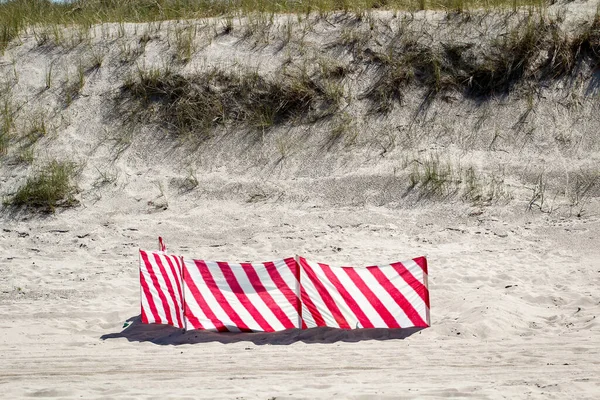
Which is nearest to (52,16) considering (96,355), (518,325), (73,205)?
(73,205)

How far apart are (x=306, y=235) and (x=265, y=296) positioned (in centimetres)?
264

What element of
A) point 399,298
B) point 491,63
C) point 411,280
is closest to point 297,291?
point 399,298

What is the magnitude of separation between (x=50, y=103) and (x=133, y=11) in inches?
97.2

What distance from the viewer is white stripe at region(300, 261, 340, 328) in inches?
309

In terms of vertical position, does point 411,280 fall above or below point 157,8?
below

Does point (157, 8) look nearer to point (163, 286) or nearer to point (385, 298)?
point (163, 286)

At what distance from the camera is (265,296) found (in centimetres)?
802

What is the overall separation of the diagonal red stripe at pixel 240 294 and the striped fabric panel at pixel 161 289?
0.48 m

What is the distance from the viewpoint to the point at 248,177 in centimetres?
1188

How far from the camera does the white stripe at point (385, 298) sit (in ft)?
25.8

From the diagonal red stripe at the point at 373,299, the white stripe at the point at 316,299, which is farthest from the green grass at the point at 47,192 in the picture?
the diagonal red stripe at the point at 373,299

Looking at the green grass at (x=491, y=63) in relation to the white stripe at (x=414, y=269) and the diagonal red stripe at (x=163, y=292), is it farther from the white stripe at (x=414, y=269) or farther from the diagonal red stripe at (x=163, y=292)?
the diagonal red stripe at (x=163, y=292)

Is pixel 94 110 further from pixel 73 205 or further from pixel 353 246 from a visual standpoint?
pixel 353 246

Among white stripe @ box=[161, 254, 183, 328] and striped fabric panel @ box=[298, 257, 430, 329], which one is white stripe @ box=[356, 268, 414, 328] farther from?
white stripe @ box=[161, 254, 183, 328]
